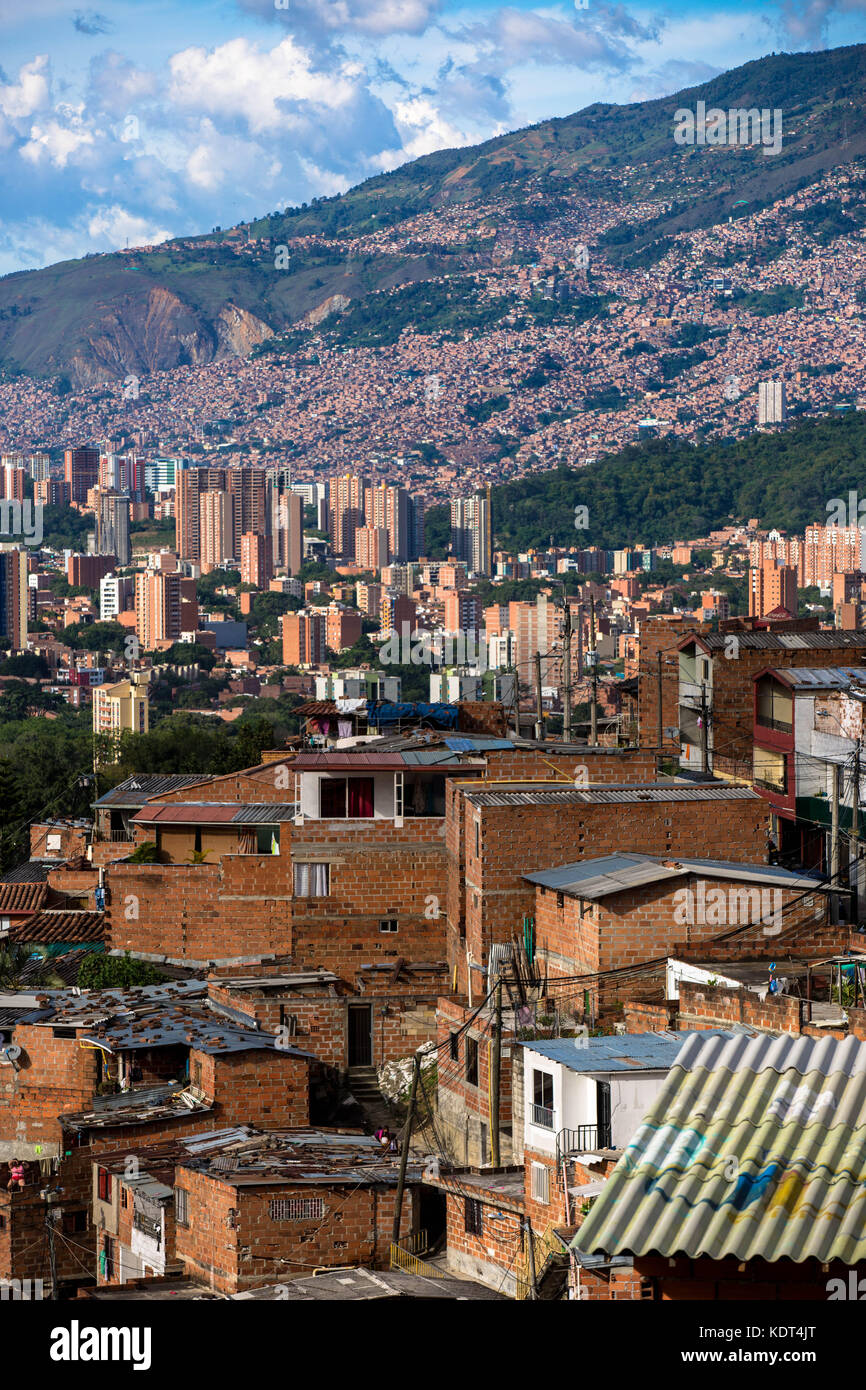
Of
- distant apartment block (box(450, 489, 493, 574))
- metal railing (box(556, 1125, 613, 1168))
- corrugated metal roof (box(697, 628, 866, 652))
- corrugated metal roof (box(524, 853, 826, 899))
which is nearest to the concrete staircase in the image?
corrugated metal roof (box(524, 853, 826, 899))

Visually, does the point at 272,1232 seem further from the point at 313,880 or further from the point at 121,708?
the point at 121,708

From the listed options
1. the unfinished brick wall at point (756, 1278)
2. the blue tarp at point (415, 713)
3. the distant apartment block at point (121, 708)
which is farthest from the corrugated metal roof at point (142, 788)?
the distant apartment block at point (121, 708)

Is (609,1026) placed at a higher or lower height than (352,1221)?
higher

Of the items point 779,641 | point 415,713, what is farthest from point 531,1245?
point 779,641

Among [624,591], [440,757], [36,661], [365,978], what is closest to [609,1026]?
[365,978]

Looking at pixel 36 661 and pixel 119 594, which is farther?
pixel 119 594

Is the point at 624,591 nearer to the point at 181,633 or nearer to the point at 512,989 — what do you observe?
the point at 181,633

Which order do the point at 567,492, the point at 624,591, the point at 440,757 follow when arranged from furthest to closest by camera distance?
the point at 567,492 < the point at 624,591 < the point at 440,757
